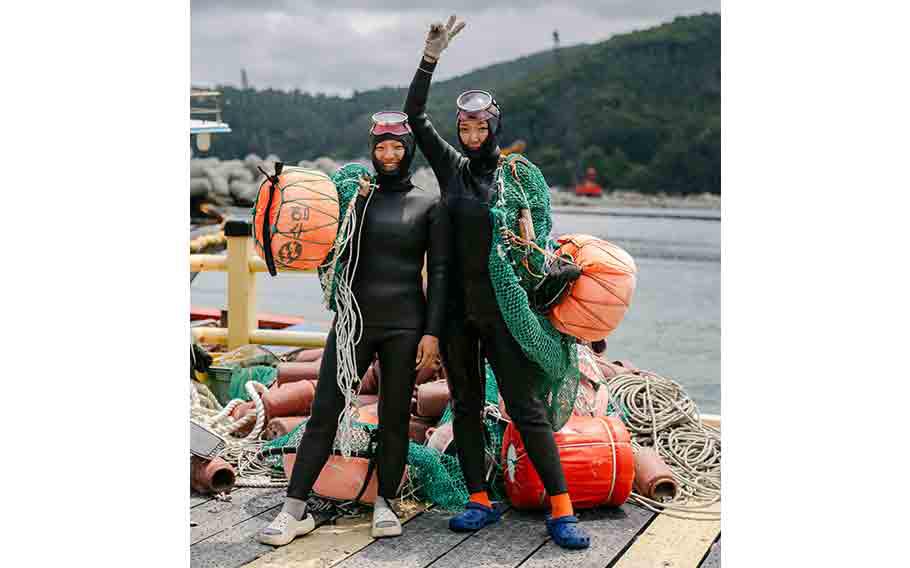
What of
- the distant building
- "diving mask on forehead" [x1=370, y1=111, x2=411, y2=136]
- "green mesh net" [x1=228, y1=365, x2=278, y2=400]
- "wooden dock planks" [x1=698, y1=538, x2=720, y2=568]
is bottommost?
"wooden dock planks" [x1=698, y1=538, x2=720, y2=568]

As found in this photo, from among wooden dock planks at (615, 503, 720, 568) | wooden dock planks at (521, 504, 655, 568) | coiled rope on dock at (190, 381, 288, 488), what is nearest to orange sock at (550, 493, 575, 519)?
wooden dock planks at (521, 504, 655, 568)

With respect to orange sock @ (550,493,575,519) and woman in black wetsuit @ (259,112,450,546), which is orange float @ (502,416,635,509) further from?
woman in black wetsuit @ (259,112,450,546)

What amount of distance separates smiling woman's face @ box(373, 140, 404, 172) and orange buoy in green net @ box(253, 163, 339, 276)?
0.27 meters

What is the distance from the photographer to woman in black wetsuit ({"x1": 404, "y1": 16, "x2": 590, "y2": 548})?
13.4 feet

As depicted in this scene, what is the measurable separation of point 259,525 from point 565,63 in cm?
4736

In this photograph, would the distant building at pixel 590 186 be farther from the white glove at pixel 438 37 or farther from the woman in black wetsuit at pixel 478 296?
the white glove at pixel 438 37

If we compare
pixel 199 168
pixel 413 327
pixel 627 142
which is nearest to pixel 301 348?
pixel 413 327

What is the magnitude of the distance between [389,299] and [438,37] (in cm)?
107

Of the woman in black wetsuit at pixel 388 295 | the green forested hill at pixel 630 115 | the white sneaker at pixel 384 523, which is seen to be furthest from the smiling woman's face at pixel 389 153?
the green forested hill at pixel 630 115

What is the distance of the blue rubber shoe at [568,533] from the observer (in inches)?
159

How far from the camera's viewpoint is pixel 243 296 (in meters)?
6.61

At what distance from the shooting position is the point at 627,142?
159ft

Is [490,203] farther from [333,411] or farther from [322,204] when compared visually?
[333,411]

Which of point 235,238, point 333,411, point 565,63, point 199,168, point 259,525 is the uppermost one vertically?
point 565,63
